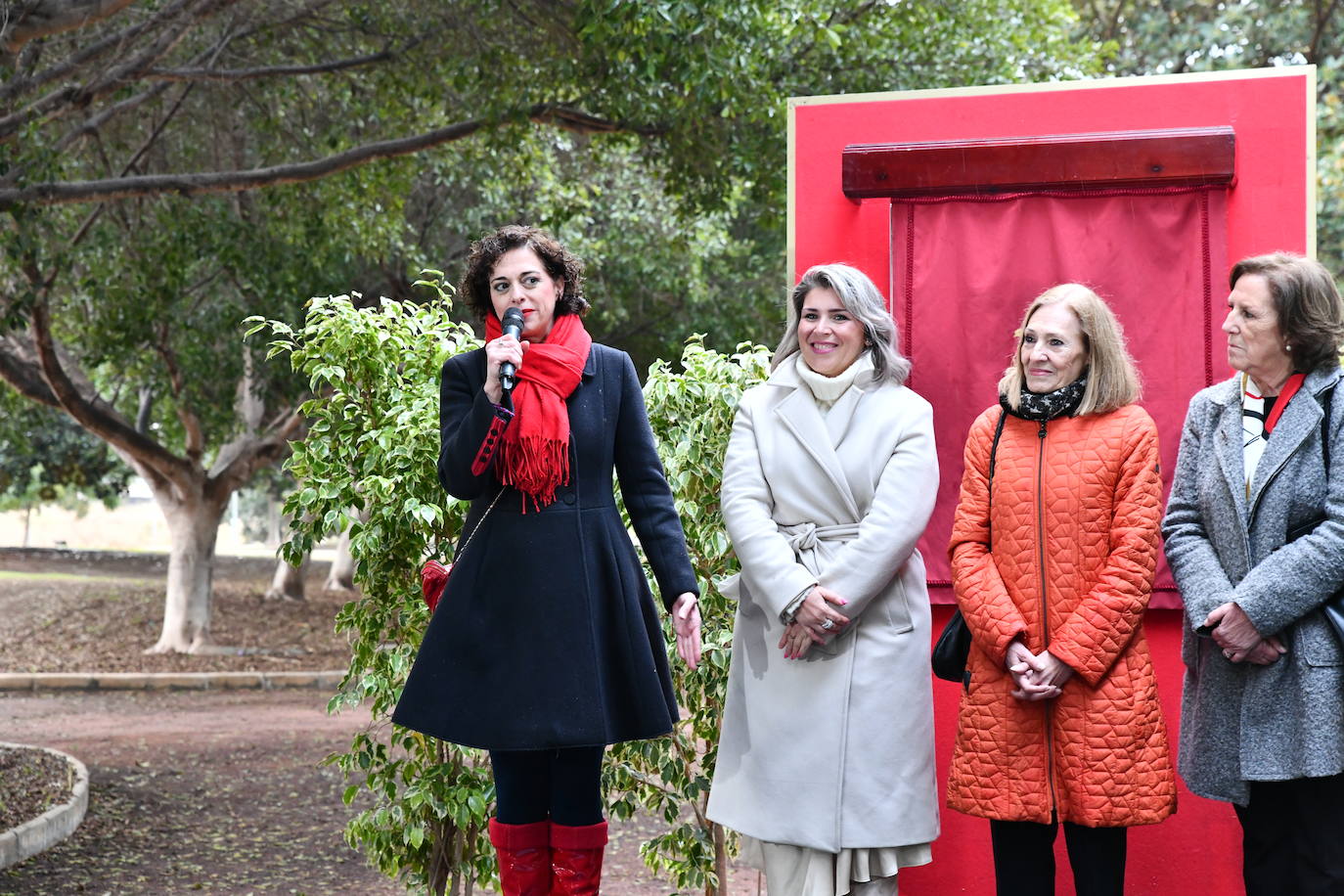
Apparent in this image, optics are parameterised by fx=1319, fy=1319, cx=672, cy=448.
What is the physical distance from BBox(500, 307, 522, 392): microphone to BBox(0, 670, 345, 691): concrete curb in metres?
11.2

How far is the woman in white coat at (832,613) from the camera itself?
3.31 meters

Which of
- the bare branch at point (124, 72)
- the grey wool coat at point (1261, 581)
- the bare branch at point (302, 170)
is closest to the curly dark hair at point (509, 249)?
the grey wool coat at point (1261, 581)

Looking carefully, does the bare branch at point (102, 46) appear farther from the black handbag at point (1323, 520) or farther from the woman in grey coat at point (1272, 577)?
the black handbag at point (1323, 520)

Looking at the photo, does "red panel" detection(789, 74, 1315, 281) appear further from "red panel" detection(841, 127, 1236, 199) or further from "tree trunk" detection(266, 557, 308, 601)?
"tree trunk" detection(266, 557, 308, 601)

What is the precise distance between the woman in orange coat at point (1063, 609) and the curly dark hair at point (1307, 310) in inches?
15.1

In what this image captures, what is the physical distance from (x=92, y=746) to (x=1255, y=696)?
887 cm

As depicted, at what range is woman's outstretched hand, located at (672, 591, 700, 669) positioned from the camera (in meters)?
3.36

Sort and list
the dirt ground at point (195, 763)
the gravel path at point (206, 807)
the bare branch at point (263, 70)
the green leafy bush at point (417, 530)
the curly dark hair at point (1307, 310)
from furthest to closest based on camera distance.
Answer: the bare branch at point (263, 70) < the dirt ground at point (195, 763) < the gravel path at point (206, 807) < the green leafy bush at point (417, 530) < the curly dark hair at point (1307, 310)

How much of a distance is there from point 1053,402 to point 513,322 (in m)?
1.37

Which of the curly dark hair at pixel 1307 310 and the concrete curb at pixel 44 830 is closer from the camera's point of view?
the curly dark hair at pixel 1307 310

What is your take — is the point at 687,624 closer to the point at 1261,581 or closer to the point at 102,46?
the point at 1261,581

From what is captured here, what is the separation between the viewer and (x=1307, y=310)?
10.2 feet

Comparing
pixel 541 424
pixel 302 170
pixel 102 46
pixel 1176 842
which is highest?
pixel 102 46

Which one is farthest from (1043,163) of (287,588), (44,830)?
(287,588)
